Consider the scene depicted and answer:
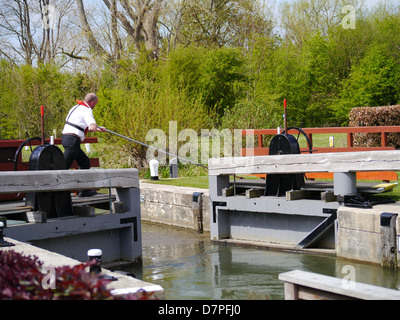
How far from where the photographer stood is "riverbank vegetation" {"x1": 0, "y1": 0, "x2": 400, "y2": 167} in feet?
68.2

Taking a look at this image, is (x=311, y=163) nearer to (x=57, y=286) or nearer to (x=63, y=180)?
(x=63, y=180)

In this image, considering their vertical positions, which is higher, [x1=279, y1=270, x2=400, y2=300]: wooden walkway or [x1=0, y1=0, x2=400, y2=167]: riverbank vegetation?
[x1=0, y1=0, x2=400, y2=167]: riverbank vegetation

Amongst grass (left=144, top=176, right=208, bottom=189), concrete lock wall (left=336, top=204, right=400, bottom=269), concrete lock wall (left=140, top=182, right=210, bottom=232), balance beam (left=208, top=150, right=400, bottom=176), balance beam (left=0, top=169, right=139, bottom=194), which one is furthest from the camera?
grass (left=144, top=176, right=208, bottom=189)

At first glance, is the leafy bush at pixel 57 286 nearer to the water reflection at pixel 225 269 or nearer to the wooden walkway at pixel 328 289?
the wooden walkway at pixel 328 289

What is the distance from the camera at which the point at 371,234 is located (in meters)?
8.30

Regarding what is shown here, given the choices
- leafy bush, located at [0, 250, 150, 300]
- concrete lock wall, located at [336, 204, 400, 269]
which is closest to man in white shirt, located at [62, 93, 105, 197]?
concrete lock wall, located at [336, 204, 400, 269]

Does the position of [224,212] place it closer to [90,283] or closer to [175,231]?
[175,231]

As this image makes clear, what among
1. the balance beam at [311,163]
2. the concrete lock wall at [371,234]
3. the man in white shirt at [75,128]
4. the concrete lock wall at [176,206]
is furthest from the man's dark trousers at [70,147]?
the concrete lock wall at [371,234]

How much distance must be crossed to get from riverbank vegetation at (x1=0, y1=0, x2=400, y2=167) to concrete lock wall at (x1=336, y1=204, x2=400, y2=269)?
10.4 metres

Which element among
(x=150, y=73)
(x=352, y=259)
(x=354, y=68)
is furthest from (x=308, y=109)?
(x=352, y=259)

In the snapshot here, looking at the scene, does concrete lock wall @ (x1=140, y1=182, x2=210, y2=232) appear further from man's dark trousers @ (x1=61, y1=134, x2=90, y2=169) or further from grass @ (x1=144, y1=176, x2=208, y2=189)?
man's dark trousers @ (x1=61, y1=134, x2=90, y2=169)

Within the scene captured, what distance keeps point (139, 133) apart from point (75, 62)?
23.5 meters

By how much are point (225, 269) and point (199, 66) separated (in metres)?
21.3

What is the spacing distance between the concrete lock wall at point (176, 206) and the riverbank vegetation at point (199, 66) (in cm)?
464
